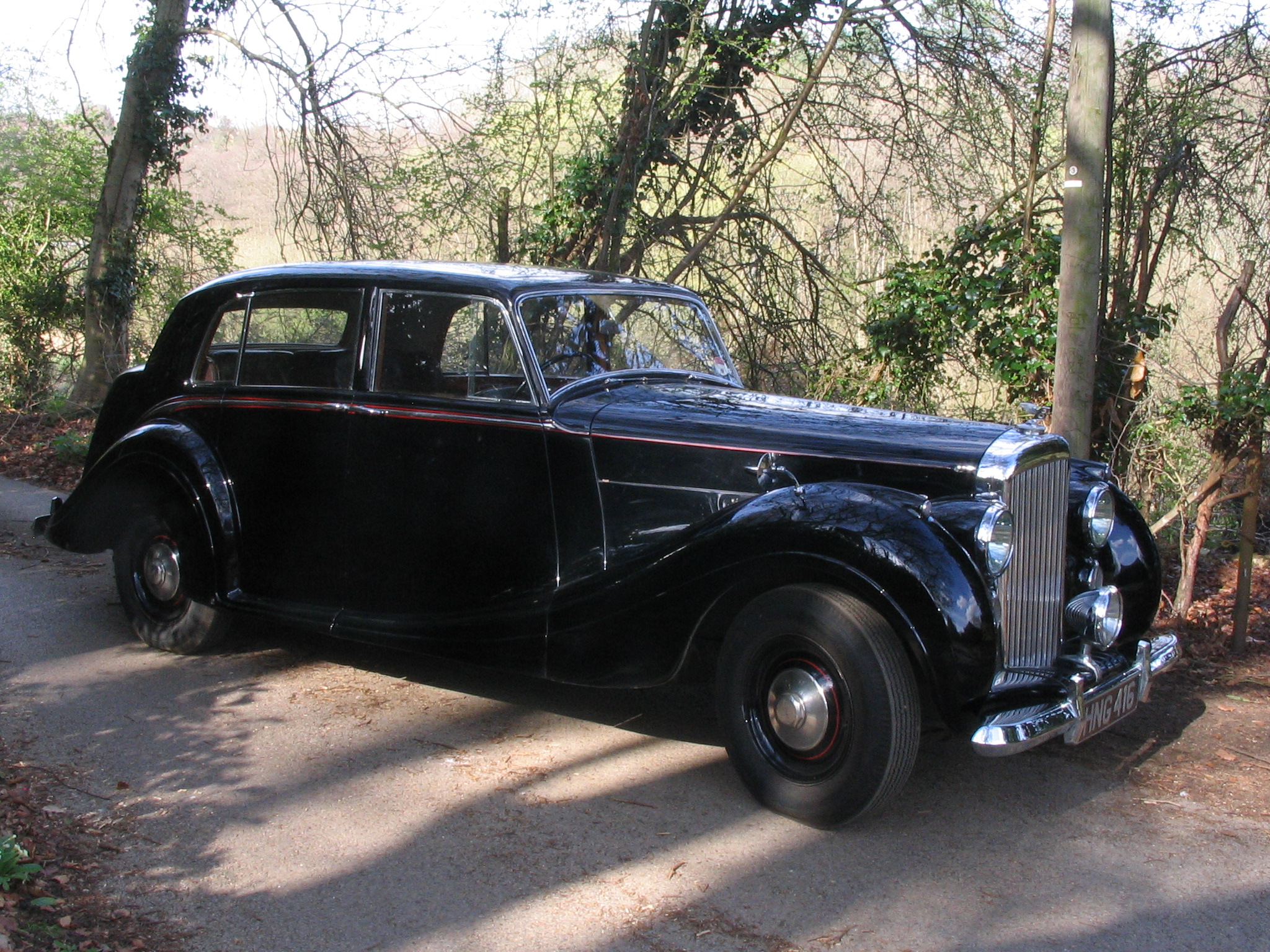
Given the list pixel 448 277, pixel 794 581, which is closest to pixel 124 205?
pixel 448 277

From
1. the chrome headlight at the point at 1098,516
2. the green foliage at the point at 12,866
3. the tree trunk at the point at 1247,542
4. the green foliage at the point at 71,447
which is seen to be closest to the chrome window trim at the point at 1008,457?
the chrome headlight at the point at 1098,516

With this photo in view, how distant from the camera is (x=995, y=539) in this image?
3.30 meters

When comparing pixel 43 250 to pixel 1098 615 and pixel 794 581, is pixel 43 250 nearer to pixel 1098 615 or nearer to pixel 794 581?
pixel 794 581

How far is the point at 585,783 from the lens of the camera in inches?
150

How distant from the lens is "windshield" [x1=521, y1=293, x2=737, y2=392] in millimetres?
4340

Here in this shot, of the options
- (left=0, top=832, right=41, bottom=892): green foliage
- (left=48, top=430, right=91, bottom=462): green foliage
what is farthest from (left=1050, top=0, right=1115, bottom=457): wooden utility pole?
(left=48, top=430, right=91, bottom=462): green foliage

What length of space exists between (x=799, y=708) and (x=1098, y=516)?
1443 millimetres

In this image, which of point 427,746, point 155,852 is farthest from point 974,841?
point 155,852

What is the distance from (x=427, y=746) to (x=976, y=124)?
6866mm

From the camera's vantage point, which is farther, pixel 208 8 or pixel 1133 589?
pixel 208 8

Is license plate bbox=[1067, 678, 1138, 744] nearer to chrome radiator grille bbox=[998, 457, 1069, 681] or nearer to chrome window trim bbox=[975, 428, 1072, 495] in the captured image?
chrome radiator grille bbox=[998, 457, 1069, 681]

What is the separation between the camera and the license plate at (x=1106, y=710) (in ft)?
10.7

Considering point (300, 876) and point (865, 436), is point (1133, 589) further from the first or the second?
point (300, 876)

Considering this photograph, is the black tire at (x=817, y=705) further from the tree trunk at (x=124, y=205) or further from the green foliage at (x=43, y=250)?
the green foliage at (x=43, y=250)
